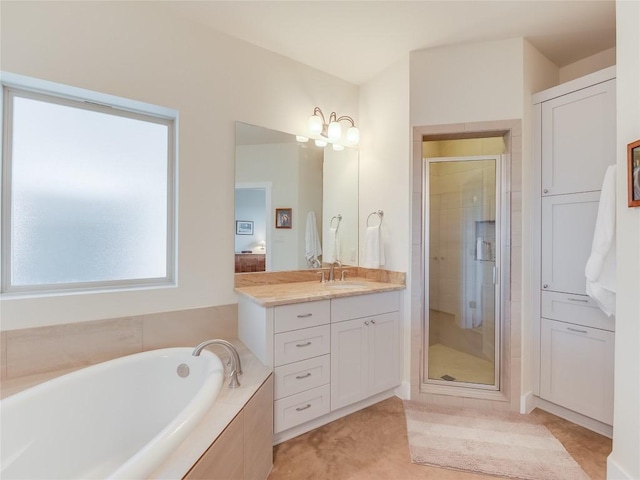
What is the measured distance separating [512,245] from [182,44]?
2.66 m

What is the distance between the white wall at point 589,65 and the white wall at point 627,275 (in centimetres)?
109

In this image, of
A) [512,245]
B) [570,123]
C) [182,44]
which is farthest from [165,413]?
[570,123]

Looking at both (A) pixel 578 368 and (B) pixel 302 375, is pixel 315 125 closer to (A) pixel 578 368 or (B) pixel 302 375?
(B) pixel 302 375

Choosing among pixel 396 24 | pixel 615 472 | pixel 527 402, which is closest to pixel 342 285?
pixel 527 402

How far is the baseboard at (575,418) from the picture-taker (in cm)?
184

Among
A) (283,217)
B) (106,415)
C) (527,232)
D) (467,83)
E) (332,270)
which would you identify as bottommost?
(106,415)

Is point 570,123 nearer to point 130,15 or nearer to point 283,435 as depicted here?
point 283,435

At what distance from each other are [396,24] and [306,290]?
1907 millimetres

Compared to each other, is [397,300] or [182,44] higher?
[182,44]

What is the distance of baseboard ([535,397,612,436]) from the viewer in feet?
6.02

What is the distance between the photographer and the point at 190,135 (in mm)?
1940

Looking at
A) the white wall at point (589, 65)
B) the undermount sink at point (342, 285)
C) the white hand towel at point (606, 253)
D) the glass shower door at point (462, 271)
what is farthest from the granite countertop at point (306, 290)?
the white wall at point (589, 65)

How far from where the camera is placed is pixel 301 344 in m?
1.80

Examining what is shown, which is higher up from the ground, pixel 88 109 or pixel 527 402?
pixel 88 109
